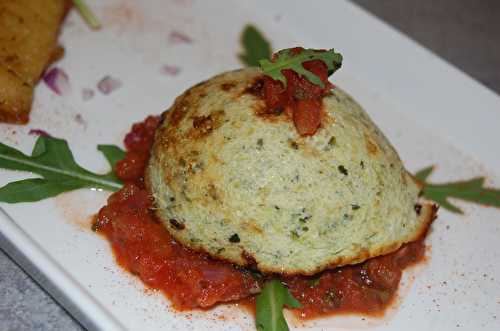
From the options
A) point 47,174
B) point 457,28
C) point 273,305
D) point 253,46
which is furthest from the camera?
point 457,28

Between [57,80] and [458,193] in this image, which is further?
[57,80]

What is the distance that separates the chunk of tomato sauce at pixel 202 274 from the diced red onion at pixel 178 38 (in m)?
1.88

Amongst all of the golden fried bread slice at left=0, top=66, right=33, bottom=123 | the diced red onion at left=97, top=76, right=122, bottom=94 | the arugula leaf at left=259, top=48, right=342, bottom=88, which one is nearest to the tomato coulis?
the arugula leaf at left=259, top=48, right=342, bottom=88

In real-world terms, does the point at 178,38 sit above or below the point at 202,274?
above

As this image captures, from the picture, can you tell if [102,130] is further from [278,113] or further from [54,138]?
[278,113]

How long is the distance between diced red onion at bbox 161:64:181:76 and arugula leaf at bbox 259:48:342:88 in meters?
1.79

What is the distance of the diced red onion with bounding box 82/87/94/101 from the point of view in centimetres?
521

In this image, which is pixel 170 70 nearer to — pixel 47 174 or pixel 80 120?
pixel 80 120

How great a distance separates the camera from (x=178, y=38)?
586 cm

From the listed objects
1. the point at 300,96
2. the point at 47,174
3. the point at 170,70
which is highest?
the point at 300,96

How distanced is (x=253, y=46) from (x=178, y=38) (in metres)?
0.65

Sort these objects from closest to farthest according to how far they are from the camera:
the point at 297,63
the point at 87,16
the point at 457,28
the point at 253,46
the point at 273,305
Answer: the point at 297,63 < the point at 273,305 < the point at 87,16 < the point at 253,46 < the point at 457,28

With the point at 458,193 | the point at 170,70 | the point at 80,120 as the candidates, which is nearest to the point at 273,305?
the point at 458,193

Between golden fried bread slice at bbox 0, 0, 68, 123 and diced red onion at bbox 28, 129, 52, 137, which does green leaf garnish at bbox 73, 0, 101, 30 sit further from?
diced red onion at bbox 28, 129, 52, 137
